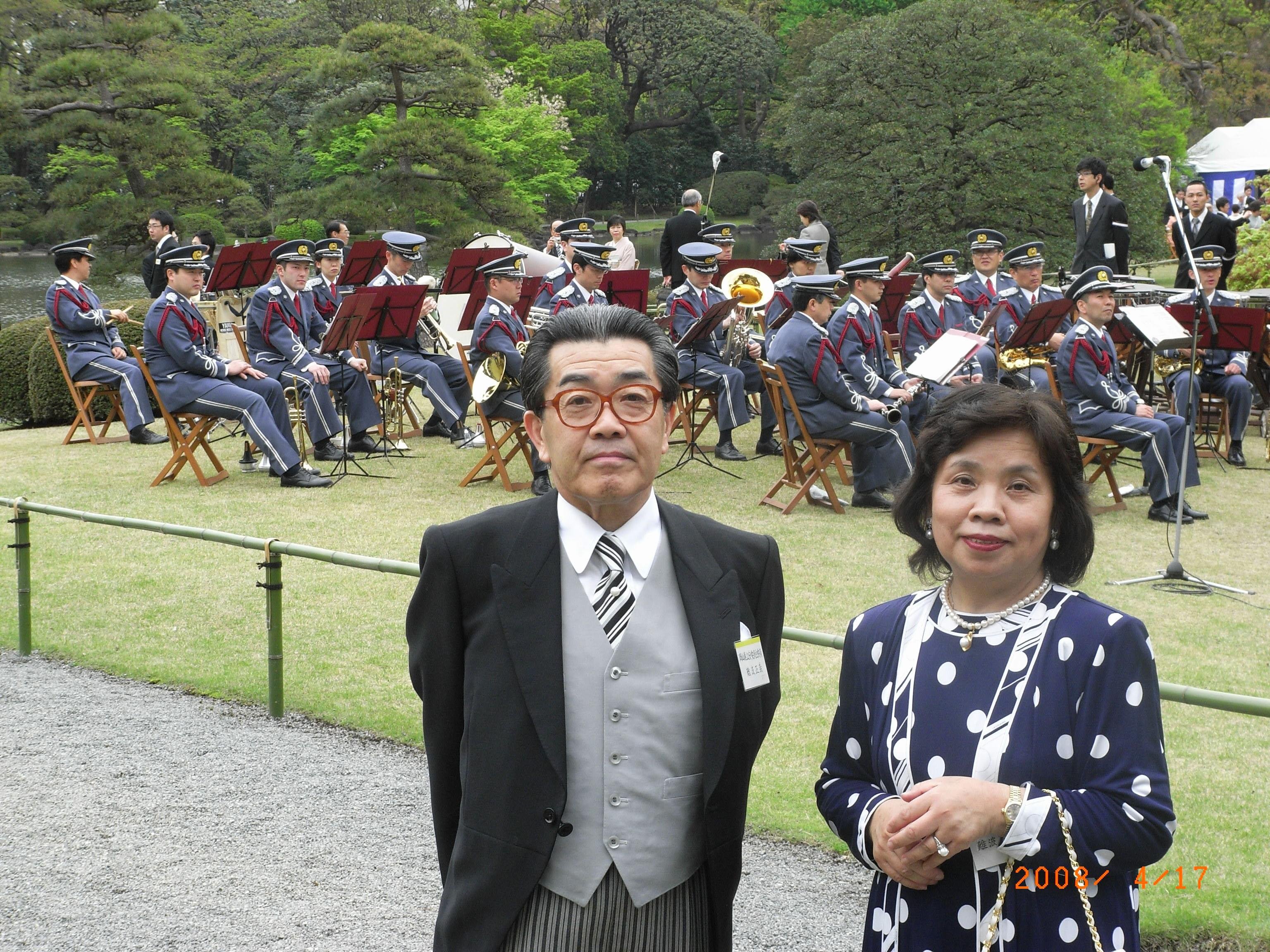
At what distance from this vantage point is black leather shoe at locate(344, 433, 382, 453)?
40.9 ft

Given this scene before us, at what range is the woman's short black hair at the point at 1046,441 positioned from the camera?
2.20 m

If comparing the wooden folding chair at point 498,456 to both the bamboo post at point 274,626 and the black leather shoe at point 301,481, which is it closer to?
the black leather shoe at point 301,481

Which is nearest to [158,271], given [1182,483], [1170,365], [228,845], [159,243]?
[159,243]

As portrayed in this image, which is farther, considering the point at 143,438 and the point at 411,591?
the point at 143,438

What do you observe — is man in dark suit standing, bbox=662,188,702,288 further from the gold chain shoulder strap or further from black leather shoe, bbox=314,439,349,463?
the gold chain shoulder strap

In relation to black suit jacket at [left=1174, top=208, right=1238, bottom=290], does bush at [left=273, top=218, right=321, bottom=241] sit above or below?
below

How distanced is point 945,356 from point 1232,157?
84.3 ft

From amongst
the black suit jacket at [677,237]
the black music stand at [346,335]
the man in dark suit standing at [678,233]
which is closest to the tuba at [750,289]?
the black suit jacket at [677,237]

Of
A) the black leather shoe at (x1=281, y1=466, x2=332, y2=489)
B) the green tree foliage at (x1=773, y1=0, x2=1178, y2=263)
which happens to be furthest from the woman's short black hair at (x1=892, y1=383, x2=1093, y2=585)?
the green tree foliage at (x1=773, y1=0, x2=1178, y2=263)

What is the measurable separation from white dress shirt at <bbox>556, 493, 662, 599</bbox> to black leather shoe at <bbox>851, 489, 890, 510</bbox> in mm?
7876

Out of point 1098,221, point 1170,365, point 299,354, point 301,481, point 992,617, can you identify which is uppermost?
point 1098,221

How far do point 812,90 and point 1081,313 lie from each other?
12.8m

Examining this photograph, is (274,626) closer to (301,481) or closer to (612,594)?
(612,594)

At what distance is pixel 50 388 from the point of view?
15.0m
